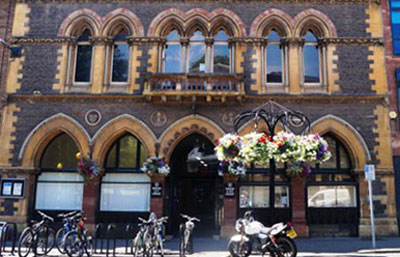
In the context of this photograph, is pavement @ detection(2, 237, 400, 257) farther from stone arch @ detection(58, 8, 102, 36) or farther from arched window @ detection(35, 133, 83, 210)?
stone arch @ detection(58, 8, 102, 36)

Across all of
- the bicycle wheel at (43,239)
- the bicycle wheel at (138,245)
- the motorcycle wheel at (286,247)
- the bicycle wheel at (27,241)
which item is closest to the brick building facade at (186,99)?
the bicycle wheel at (43,239)

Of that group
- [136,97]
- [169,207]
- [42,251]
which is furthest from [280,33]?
[42,251]

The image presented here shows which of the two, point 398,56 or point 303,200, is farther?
point 398,56

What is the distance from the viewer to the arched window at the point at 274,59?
51.0ft

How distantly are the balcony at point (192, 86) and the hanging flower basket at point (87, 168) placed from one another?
11.4ft

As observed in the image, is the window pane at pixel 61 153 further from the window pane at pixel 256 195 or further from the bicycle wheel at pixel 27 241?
the window pane at pixel 256 195

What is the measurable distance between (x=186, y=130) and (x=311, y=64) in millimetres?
6237

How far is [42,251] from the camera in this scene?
433 inches

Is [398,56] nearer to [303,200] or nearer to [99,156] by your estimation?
[303,200]

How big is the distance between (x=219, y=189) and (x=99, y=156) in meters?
5.11

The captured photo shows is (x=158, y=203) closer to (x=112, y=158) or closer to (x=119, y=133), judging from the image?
(x=112, y=158)

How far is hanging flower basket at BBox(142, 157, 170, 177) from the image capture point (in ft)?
45.8

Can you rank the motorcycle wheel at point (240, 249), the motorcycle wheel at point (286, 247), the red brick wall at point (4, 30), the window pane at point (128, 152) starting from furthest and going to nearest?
1. the red brick wall at point (4, 30)
2. the window pane at point (128, 152)
3. the motorcycle wheel at point (240, 249)
4. the motorcycle wheel at point (286, 247)

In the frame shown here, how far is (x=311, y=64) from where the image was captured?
51.6 feet
